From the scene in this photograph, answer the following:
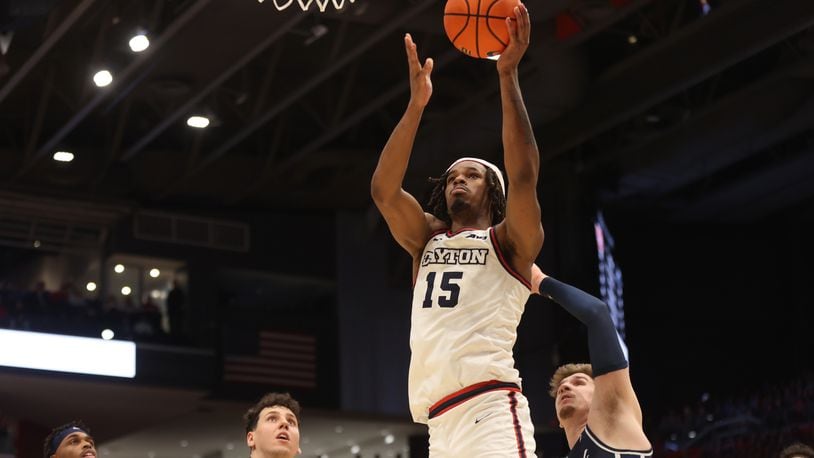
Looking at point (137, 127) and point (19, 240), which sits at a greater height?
point (137, 127)

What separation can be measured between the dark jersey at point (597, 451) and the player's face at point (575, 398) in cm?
60

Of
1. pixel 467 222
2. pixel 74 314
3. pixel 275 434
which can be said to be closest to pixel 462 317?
pixel 467 222

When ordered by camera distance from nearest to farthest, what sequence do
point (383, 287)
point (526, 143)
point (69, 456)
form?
point (526, 143), point (69, 456), point (383, 287)

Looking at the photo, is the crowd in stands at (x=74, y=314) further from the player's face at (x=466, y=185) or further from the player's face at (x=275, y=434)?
the player's face at (x=466, y=185)

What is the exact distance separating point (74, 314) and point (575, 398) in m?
15.8

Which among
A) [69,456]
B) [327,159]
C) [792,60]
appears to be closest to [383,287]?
[327,159]

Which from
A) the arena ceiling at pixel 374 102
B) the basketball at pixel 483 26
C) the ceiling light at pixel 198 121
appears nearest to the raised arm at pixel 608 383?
the basketball at pixel 483 26

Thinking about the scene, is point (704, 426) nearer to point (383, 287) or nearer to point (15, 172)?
point (383, 287)

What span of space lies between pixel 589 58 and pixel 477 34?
50.3 feet

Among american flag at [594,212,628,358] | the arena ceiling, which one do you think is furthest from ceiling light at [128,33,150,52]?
american flag at [594,212,628,358]

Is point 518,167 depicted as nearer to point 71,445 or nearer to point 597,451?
point 597,451

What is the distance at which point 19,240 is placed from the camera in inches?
891

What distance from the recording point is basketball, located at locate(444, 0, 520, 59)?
18.6 feet

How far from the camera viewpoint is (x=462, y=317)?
499cm
